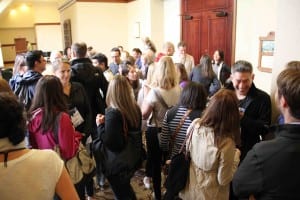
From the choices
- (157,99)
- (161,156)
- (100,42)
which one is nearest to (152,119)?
(157,99)

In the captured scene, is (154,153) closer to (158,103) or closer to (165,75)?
(158,103)

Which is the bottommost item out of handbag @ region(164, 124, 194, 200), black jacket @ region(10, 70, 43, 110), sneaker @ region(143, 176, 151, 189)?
sneaker @ region(143, 176, 151, 189)

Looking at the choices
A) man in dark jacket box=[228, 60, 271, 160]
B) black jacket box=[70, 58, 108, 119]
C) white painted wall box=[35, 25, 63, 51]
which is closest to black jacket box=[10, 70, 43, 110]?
black jacket box=[70, 58, 108, 119]

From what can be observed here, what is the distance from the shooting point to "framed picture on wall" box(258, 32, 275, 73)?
4523 millimetres

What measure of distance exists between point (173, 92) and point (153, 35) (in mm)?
5473

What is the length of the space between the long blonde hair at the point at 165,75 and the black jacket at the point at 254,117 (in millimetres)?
712

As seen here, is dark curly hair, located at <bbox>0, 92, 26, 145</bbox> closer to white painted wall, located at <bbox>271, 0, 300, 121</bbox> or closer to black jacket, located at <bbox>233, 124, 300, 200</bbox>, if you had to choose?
black jacket, located at <bbox>233, 124, 300, 200</bbox>

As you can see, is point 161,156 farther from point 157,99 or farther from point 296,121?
point 296,121

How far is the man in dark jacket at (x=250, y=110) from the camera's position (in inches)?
85.4

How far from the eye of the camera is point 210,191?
6.36 feet

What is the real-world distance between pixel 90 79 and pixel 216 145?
186 cm

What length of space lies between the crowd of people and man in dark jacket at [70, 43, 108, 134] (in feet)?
0.04

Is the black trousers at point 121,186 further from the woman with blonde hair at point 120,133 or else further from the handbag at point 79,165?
the handbag at point 79,165

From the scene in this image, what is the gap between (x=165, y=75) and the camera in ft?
8.64
